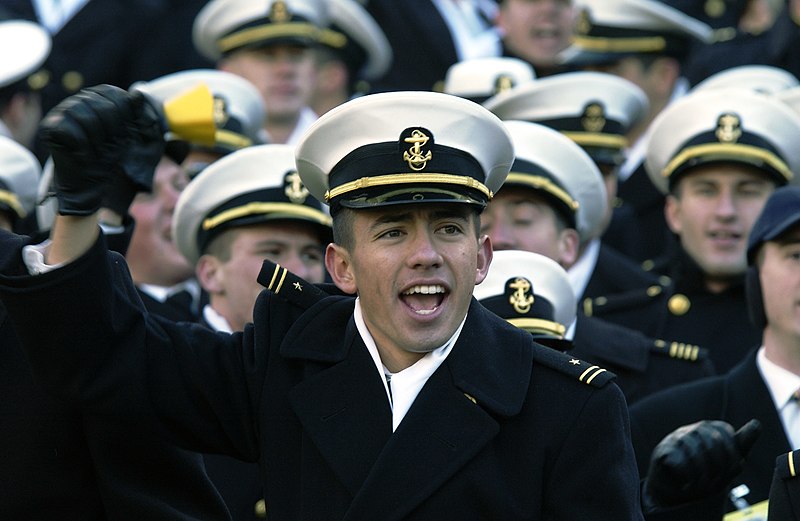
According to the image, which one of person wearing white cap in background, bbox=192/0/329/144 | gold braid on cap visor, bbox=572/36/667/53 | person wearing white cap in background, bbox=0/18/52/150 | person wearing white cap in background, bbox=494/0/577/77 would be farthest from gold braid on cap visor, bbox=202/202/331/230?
person wearing white cap in background, bbox=494/0/577/77

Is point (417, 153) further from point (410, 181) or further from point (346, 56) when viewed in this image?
point (346, 56)

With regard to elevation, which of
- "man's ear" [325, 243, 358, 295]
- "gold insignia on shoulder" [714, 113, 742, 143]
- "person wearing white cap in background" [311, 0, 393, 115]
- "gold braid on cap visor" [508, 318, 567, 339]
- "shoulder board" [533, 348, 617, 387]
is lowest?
→ "person wearing white cap in background" [311, 0, 393, 115]

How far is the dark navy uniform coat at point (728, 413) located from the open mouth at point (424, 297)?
6.65ft

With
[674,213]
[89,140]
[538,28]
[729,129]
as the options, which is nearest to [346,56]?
[538,28]

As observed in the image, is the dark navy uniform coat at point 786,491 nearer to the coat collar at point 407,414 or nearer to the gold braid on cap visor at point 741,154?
the coat collar at point 407,414

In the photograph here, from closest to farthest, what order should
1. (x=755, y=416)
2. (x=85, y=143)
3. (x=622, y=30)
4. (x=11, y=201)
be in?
(x=85, y=143)
(x=755, y=416)
(x=11, y=201)
(x=622, y=30)

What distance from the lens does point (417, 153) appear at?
4605 mm

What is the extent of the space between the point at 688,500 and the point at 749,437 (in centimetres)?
26

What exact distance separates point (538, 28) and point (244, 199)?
4.45 m

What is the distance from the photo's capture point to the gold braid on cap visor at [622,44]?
10.6m

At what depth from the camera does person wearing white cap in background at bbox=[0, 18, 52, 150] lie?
10.0 m

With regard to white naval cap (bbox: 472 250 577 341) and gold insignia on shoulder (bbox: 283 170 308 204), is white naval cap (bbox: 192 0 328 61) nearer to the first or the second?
gold insignia on shoulder (bbox: 283 170 308 204)

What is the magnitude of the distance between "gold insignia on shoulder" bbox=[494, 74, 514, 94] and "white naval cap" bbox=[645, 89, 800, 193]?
5.00 feet

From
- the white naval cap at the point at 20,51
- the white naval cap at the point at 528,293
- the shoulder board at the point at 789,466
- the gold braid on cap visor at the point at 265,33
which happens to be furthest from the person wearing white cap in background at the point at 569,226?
the white naval cap at the point at 20,51
